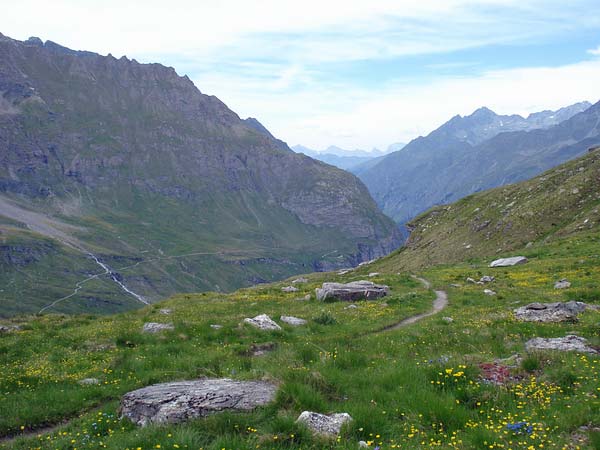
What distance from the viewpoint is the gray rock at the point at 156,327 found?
2314 centimetres

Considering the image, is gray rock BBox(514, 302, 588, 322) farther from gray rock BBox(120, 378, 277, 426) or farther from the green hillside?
gray rock BBox(120, 378, 277, 426)

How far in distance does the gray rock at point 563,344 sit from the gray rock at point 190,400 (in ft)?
28.3

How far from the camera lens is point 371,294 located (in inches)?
1358

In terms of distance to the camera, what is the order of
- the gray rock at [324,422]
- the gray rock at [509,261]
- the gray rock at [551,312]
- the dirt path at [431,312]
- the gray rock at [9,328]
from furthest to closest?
the gray rock at [509,261], the gray rock at [9,328], the dirt path at [431,312], the gray rock at [551,312], the gray rock at [324,422]

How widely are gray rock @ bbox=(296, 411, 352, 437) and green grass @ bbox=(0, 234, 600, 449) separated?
22 cm

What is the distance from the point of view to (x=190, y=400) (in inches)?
437

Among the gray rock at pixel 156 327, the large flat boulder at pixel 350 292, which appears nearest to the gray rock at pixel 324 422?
the gray rock at pixel 156 327

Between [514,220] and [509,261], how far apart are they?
2521 cm

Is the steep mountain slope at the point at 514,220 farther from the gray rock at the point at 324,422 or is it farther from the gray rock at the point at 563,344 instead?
the gray rock at the point at 324,422

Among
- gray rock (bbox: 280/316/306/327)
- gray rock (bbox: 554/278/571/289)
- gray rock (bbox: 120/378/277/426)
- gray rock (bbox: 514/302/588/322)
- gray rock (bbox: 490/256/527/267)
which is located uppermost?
gray rock (bbox: 120/378/277/426)

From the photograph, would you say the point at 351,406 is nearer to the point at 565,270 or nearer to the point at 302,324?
the point at 302,324

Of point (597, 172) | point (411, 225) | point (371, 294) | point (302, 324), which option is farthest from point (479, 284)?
Answer: point (411, 225)

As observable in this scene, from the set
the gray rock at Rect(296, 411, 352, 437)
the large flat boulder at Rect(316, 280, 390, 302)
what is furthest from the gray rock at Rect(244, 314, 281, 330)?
the gray rock at Rect(296, 411, 352, 437)

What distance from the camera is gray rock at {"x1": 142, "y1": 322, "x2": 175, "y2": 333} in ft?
75.9
